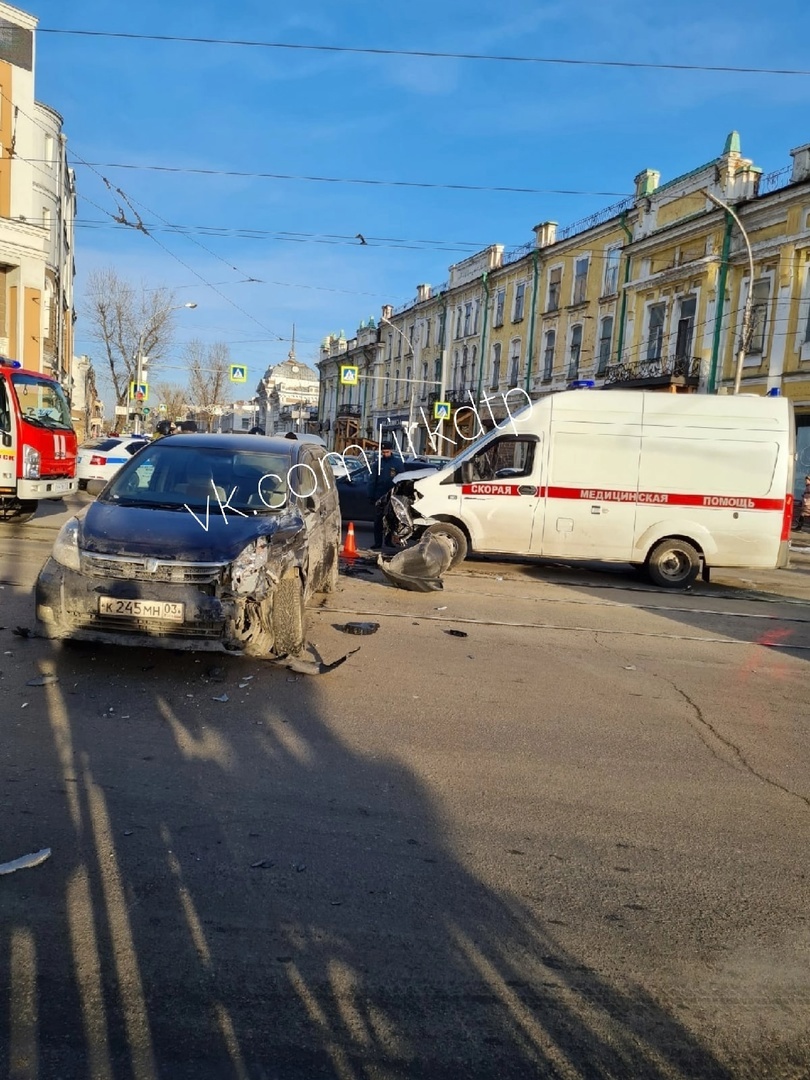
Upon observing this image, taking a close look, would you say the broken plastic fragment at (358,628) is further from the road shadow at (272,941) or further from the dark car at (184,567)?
the road shadow at (272,941)

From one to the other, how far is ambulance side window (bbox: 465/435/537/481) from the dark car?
482 centimetres

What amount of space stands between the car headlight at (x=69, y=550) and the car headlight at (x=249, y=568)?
112 cm

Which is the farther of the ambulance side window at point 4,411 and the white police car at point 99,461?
the white police car at point 99,461

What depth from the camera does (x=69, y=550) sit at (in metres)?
5.98

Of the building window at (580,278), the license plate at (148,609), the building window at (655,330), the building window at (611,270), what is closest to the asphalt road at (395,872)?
the license plate at (148,609)

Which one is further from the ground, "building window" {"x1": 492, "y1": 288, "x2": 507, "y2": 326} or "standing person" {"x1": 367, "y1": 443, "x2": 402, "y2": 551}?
"building window" {"x1": 492, "y1": 288, "x2": 507, "y2": 326}

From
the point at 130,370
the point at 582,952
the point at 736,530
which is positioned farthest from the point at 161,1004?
the point at 130,370

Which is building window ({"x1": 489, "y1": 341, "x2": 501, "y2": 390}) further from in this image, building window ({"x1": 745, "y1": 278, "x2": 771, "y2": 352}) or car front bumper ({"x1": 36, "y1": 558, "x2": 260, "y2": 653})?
car front bumper ({"x1": 36, "y1": 558, "x2": 260, "y2": 653})

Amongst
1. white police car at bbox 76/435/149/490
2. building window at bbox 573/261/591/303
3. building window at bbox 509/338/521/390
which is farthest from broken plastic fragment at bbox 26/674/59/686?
building window at bbox 509/338/521/390

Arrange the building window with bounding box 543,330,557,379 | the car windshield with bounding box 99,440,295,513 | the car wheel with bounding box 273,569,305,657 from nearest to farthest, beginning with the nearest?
the car wheel with bounding box 273,569,305,657 < the car windshield with bounding box 99,440,295,513 < the building window with bounding box 543,330,557,379

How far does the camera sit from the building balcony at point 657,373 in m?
28.7

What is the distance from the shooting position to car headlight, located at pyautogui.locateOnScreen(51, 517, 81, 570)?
232 inches

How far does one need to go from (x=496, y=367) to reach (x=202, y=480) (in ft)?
125

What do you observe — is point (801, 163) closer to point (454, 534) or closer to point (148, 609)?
point (454, 534)
